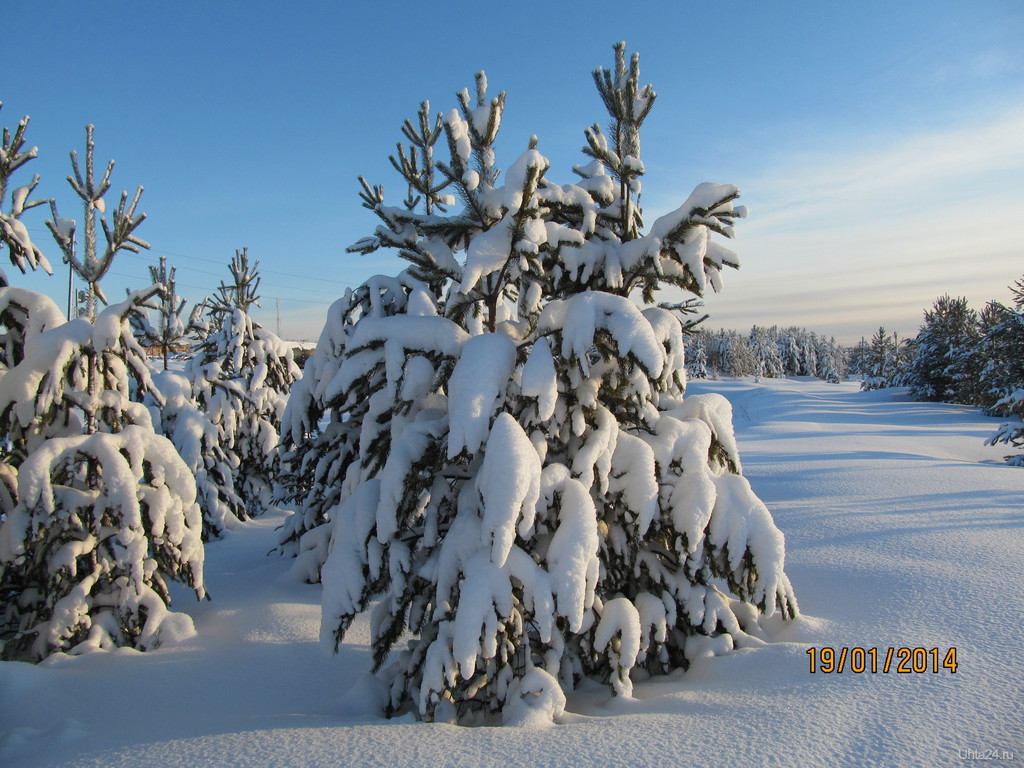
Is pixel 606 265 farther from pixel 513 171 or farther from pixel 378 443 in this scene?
pixel 378 443

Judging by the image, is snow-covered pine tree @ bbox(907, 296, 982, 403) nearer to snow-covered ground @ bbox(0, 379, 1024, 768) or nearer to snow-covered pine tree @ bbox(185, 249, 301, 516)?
snow-covered ground @ bbox(0, 379, 1024, 768)

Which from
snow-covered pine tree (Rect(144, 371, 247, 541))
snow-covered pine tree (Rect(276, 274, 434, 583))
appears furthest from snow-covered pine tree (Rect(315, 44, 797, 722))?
snow-covered pine tree (Rect(144, 371, 247, 541))

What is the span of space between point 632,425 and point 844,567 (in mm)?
2164

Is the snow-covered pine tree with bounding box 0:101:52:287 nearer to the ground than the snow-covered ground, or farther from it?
farther from it

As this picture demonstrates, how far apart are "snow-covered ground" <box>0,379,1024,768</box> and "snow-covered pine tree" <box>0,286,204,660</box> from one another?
32 centimetres

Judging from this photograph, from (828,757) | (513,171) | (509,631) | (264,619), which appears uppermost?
(513,171)

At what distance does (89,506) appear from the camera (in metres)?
3.96

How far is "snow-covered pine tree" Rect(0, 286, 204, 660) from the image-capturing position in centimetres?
386

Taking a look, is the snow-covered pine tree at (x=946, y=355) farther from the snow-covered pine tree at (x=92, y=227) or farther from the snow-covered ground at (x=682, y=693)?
the snow-covered pine tree at (x=92, y=227)

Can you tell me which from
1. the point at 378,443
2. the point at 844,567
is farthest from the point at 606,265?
the point at 844,567

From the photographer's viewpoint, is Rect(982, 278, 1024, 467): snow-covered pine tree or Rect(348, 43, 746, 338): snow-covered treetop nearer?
Rect(348, 43, 746, 338): snow-covered treetop

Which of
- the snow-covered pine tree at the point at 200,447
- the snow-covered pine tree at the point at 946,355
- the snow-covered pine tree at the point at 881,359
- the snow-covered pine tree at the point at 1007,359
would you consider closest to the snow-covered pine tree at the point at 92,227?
the snow-covered pine tree at the point at 200,447

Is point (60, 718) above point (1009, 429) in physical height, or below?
below

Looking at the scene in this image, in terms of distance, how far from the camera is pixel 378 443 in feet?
11.6
